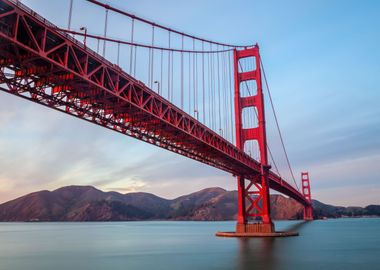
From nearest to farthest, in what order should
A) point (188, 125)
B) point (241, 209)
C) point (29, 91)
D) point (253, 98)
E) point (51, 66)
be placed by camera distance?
point (51, 66), point (29, 91), point (188, 125), point (241, 209), point (253, 98)

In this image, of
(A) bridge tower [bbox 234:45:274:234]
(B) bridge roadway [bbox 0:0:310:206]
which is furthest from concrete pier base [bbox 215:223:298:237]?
(B) bridge roadway [bbox 0:0:310:206]

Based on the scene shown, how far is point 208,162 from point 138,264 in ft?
54.8

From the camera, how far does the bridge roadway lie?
53.1 feet

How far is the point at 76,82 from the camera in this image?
790 inches

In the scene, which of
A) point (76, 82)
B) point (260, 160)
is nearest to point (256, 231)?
point (260, 160)

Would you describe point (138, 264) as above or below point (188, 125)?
below

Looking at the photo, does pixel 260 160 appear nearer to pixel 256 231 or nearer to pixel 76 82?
pixel 256 231

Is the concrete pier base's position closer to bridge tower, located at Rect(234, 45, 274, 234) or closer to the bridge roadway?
bridge tower, located at Rect(234, 45, 274, 234)

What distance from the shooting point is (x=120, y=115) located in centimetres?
2631

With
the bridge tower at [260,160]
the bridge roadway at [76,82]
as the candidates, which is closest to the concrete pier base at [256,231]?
the bridge tower at [260,160]

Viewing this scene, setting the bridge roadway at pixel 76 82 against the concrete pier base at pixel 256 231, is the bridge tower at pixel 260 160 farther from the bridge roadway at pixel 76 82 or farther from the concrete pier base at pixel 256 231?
the bridge roadway at pixel 76 82

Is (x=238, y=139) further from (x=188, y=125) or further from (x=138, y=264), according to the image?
(x=138, y=264)

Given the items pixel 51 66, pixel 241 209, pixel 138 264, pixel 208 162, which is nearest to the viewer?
pixel 51 66

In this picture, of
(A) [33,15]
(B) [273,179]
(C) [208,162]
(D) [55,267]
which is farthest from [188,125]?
(B) [273,179]
